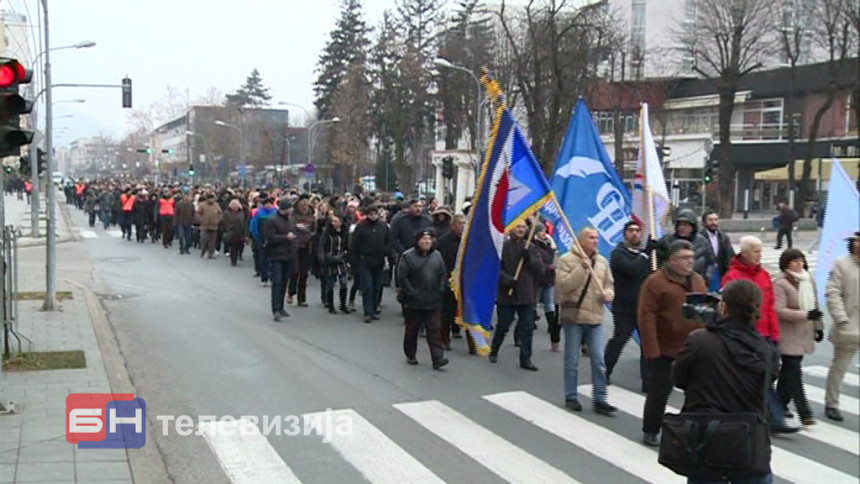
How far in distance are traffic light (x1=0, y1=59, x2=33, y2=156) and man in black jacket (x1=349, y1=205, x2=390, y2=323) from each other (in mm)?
5878

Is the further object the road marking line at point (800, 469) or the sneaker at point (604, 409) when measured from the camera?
the sneaker at point (604, 409)

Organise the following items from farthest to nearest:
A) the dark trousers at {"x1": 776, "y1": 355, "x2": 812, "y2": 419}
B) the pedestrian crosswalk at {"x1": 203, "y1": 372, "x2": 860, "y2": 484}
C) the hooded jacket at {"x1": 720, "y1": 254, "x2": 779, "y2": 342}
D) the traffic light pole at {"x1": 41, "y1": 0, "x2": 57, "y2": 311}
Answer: the traffic light pole at {"x1": 41, "y1": 0, "x2": 57, "y2": 311} < the dark trousers at {"x1": 776, "y1": 355, "x2": 812, "y2": 419} < the hooded jacket at {"x1": 720, "y1": 254, "x2": 779, "y2": 342} < the pedestrian crosswalk at {"x1": 203, "y1": 372, "x2": 860, "y2": 484}

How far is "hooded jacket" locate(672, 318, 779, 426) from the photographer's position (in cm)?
444

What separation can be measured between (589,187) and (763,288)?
335 centimetres

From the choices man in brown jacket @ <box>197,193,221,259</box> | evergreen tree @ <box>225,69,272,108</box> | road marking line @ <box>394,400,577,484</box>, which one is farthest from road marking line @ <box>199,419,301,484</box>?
evergreen tree @ <box>225,69,272,108</box>

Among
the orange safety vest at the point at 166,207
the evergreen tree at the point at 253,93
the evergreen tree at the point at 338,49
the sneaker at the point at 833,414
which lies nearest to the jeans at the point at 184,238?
the orange safety vest at the point at 166,207

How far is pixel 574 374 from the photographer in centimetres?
841

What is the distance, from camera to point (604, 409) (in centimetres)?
824

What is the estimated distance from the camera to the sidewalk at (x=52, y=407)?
20.3ft

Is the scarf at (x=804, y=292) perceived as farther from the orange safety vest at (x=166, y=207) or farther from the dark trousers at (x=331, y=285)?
the orange safety vest at (x=166, y=207)

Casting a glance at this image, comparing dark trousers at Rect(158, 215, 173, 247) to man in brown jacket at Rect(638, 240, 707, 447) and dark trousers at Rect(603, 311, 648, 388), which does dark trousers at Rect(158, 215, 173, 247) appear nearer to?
dark trousers at Rect(603, 311, 648, 388)

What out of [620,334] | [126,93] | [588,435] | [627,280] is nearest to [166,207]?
[126,93]

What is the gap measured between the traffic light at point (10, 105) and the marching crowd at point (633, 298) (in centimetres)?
429

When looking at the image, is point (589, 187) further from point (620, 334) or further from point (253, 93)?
point (253, 93)
